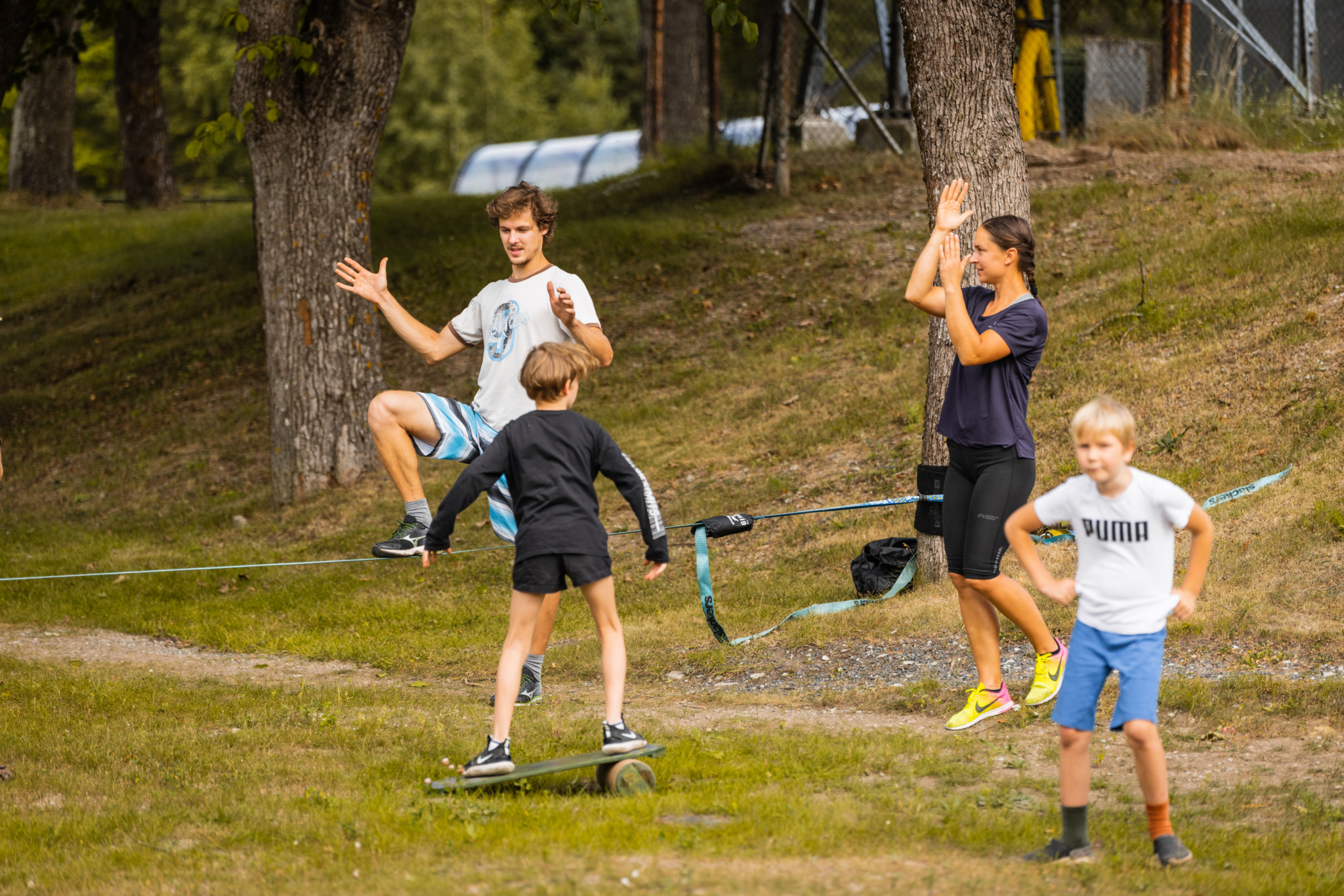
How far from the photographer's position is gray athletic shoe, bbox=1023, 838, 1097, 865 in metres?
4.02

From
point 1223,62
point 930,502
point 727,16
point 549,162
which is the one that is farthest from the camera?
point 549,162

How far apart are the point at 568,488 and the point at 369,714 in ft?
7.20

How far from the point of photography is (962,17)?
25.5 feet

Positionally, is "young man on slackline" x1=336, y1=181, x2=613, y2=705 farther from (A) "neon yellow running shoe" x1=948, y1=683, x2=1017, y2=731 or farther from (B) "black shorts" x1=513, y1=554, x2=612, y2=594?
(A) "neon yellow running shoe" x1=948, y1=683, x2=1017, y2=731

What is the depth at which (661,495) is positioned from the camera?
10.7 meters

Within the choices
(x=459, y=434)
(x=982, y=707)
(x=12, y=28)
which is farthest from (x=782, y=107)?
(x=982, y=707)

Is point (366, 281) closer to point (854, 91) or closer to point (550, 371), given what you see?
point (550, 371)

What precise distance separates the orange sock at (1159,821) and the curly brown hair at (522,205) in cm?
330

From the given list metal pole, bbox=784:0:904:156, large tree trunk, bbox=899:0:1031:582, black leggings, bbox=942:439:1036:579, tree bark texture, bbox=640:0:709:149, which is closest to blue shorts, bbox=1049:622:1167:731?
black leggings, bbox=942:439:1036:579

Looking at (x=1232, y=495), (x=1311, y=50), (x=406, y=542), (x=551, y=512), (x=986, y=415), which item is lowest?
(x=1232, y=495)

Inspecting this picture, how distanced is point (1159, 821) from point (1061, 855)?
335mm

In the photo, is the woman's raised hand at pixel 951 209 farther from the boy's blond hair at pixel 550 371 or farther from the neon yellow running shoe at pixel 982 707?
the neon yellow running shoe at pixel 982 707

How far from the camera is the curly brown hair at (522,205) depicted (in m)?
5.61

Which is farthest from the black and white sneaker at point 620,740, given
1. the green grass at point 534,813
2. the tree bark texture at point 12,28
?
the tree bark texture at point 12,28
